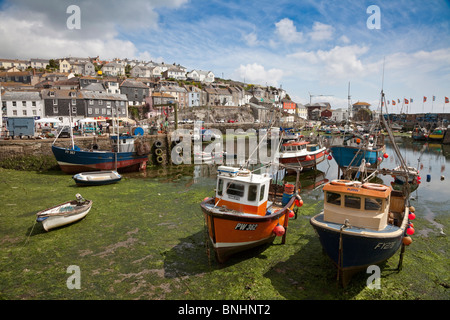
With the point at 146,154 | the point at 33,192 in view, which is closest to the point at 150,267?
the point at 33,192

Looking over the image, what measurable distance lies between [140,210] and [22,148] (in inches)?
725

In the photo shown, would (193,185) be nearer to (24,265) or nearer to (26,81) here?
(24,265)

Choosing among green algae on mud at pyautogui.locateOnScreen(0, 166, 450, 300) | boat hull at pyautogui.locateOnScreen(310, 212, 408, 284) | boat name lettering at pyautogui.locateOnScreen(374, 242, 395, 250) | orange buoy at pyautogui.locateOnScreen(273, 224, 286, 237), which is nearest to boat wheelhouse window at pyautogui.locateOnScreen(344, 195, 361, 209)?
boat hull at pyautogui.locateOnScreen(310, 212, 408, 284)

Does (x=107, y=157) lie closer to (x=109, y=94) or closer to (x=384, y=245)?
(x=384, y=245)

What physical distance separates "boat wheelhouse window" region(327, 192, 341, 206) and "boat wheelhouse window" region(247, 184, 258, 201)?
2.68m

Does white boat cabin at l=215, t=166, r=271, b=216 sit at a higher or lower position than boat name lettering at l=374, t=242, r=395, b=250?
higher

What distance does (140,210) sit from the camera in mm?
15250

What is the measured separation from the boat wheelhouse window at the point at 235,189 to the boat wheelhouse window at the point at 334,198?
126 inches

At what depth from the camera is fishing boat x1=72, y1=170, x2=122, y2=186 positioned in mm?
19658

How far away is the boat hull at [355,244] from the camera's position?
7926mm

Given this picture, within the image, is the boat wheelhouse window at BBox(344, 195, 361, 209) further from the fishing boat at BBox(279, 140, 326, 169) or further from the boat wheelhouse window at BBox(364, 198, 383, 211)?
the fishing boat at BBox(279, 140, 326, 169)

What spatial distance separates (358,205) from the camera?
351 inches

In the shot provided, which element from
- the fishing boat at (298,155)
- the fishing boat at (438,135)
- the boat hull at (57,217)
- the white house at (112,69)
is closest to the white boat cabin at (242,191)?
the boat hull at (57,217)

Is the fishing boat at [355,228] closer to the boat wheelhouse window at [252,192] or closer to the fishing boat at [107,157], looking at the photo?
the boat wheelhouse window at [252,192]
